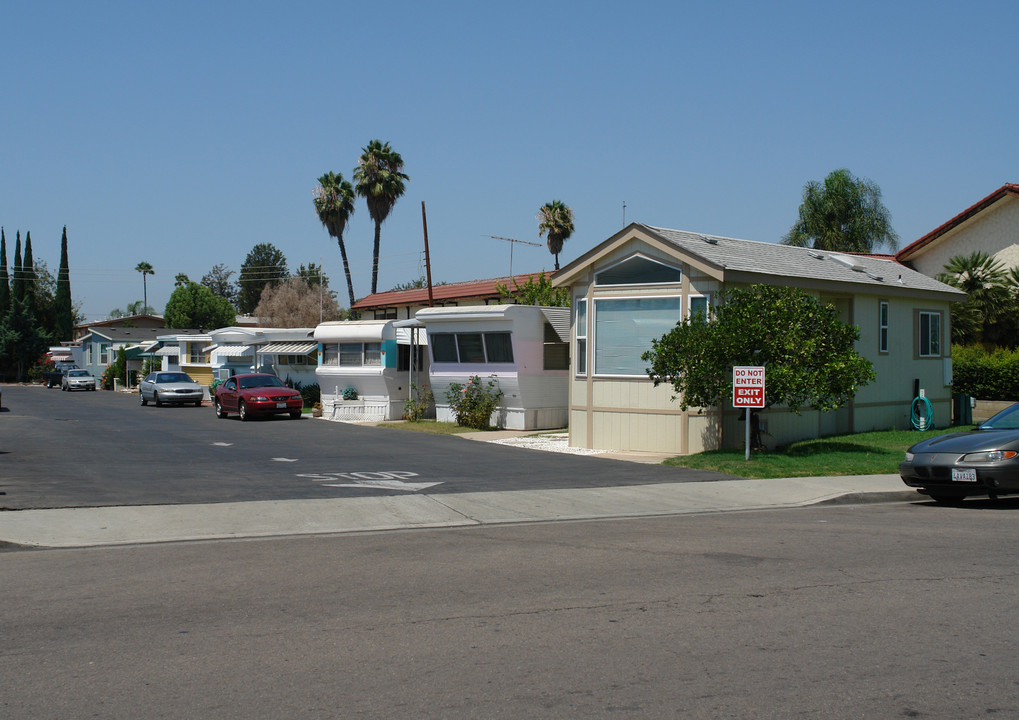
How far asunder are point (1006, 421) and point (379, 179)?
43.2 metres

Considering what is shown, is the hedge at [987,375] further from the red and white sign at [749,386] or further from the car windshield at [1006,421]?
the car windshield at [1006,421]

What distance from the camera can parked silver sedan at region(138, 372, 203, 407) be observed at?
127 feet

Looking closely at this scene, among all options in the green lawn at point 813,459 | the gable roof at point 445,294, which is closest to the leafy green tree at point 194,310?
the gable roof at point 445,294

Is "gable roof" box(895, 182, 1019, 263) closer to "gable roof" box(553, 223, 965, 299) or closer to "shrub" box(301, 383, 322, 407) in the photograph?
"gable roof" box(553, 223, 965, 299)

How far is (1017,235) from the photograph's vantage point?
32438 mm

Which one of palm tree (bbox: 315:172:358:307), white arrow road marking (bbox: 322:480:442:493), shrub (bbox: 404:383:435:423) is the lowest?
white arrow road marking (bbox: 322:480:442:493)

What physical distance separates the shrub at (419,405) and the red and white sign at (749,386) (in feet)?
46.3

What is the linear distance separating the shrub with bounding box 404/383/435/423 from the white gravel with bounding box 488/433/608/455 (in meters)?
6.35

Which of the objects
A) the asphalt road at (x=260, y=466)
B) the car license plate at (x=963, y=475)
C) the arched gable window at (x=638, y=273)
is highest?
the arched gable window at (x=638, y=273)

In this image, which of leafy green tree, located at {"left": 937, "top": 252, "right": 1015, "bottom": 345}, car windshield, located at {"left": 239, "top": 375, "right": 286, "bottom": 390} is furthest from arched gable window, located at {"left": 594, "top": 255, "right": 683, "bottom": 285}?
car windshield, located at {"left": 239, "top": 375, "right": 286, "bottom": 390}

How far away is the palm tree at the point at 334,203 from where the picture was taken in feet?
182

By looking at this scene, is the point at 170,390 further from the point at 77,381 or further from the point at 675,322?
the point at 675,322

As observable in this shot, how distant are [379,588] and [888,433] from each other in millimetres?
16753

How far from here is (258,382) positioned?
3192 cm
